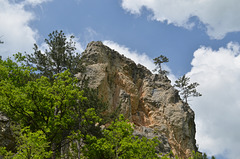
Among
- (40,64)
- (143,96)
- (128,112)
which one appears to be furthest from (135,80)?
(40,64)

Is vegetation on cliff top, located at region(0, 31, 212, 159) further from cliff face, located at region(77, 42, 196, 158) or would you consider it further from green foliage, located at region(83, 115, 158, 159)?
cliff face, located at region(77, 42, 196, 158)

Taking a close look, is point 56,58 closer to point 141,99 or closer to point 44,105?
point 44,105

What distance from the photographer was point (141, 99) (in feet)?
140

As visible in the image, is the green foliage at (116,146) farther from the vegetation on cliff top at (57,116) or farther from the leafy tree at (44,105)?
the leafy tree at (44,105)

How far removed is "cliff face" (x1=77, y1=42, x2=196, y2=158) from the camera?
35.3 m

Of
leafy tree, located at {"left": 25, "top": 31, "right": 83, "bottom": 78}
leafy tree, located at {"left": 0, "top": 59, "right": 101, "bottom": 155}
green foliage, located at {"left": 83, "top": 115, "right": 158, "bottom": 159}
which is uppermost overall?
leafy tree, located at {"left": 25, "top": 31, "right": 83, "bottom": 78}

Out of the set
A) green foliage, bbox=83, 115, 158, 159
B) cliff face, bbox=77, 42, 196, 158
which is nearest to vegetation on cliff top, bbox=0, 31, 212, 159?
green foliage, bbox=83, 115, 158, 159

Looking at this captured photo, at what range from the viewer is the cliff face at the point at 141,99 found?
35.3m

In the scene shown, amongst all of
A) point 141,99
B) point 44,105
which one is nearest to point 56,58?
point 44,105

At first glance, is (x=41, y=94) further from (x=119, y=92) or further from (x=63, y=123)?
(x=119, y=92)

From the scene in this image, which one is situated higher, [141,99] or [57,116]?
[141,99]

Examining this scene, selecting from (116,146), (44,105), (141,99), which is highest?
(141,99)

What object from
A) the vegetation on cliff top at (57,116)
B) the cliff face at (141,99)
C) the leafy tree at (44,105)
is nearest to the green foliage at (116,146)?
the vegetation on cliff top at (57,116)

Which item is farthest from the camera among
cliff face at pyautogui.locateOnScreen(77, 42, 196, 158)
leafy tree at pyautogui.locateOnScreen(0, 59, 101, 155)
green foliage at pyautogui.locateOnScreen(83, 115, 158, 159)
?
cliff face at pyautogui.locateOnScreen(77, 42, 196, 158)
